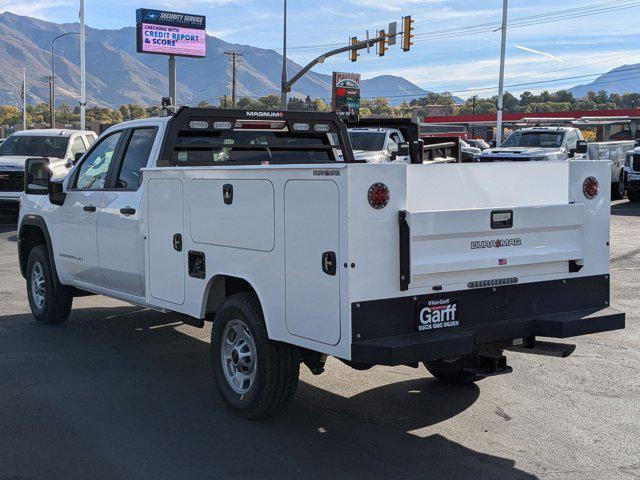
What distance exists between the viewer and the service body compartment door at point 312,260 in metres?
4.62

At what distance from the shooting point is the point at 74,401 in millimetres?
5965

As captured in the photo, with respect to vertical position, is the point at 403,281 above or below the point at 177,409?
above

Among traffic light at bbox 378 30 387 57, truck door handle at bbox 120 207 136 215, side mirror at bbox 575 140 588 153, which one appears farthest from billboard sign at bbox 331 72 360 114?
truck door handle at bbox 120 207 136 215

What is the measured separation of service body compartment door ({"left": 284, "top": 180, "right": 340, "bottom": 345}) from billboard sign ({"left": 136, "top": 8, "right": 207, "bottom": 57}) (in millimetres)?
52621

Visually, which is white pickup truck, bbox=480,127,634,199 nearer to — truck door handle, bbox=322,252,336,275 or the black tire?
the black tire

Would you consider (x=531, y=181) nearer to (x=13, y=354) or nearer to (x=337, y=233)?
(x=337, y=233)

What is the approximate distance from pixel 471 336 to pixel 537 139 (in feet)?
65.9

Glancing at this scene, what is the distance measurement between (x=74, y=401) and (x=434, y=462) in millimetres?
2730

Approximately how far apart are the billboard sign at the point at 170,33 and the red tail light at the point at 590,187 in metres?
52.5

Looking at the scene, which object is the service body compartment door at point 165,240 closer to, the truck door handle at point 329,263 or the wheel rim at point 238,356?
the wheel rim at point 238,356

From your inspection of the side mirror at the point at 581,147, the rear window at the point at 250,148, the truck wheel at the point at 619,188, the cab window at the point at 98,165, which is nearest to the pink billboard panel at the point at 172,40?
the truck wheel at the point at 619,188

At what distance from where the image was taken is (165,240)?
245 inches

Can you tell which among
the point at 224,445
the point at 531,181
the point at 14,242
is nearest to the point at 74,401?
the point at 224,445

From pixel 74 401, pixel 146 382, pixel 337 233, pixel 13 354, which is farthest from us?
pixel 13 354
